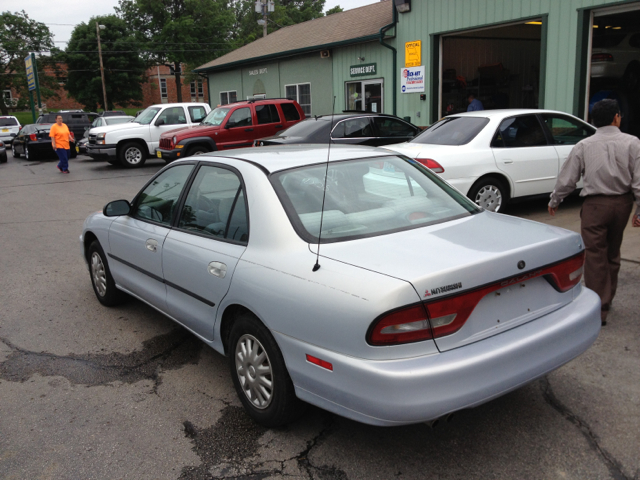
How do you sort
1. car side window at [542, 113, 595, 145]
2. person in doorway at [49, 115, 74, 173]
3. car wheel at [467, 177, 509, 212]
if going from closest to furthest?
car wheel at [467, 177, 509, 212], car side window at [542, 113, 595, 145], person in doorway at [49, 115, 74, 173]

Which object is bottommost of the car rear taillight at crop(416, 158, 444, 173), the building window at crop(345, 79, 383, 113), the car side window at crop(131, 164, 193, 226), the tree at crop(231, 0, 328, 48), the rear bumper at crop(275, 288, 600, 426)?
the rear bumper at crop(275, 288, 600, 426)

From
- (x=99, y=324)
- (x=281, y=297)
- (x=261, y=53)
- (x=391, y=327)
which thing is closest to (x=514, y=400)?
(x=391, y=327)

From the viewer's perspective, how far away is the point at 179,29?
4909cm

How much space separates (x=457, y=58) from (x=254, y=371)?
16.5m

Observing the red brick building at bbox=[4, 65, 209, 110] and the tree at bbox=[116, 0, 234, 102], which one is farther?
the red brick building at bbox=[4, 65, 209, 110]

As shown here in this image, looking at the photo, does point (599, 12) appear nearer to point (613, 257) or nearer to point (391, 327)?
point (613, 257)

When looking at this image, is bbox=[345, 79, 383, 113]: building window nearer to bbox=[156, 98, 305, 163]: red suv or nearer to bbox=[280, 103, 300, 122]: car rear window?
bbox=[280, 103, 300, 122]: car rear window

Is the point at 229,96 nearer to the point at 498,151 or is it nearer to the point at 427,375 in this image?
the point at 498,151

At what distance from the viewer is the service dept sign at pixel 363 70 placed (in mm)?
17464

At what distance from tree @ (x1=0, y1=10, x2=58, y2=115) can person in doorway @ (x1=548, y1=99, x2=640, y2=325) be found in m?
60.8

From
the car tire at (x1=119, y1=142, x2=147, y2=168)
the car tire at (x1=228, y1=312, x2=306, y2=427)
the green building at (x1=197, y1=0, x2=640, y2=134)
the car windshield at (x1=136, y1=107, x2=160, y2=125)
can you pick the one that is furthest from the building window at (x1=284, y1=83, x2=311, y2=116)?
the car tire at (x1=228, y1=312, x2=306, y2=427)

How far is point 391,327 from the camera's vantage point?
8.46 ft

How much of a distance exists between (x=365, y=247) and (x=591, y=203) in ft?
8.07

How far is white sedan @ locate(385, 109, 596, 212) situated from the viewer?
8055 millimetres
